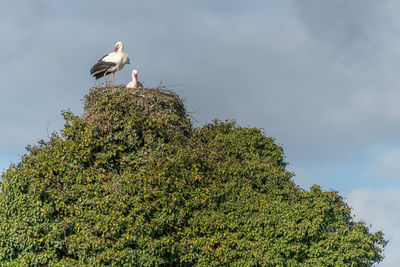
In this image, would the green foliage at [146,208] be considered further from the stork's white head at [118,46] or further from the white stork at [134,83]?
the stork's white head at [118,46]

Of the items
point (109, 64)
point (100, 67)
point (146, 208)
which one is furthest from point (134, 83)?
point (146, 208)

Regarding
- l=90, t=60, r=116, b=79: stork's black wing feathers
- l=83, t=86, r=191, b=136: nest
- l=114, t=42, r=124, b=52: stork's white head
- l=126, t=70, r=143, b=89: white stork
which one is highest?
l=114, t=42, r=124, b=52: stork's white head

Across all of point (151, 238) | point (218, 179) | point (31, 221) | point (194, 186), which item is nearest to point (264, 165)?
point (218, 179)

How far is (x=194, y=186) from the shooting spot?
49.9ft

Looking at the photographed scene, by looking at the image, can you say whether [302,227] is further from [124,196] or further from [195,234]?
[124,196]

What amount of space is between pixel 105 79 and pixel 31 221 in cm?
732

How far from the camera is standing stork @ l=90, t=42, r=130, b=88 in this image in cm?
1953

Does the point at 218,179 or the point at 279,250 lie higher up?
the point at 218,179

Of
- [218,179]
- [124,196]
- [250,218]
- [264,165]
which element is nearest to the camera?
[124,196]

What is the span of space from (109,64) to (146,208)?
7.92 meters

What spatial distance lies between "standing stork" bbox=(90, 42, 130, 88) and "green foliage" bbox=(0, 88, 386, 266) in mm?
2967

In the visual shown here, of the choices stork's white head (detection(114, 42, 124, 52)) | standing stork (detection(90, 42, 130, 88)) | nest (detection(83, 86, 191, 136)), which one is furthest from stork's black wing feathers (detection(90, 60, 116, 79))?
nest (detection(83, 86, 191, 136))

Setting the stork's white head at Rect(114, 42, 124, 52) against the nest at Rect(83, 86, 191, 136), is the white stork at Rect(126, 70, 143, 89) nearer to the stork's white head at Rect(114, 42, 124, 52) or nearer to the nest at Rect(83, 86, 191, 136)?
the nest at Rect(83, 86, 191, 136)

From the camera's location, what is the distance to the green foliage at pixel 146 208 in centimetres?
1373
